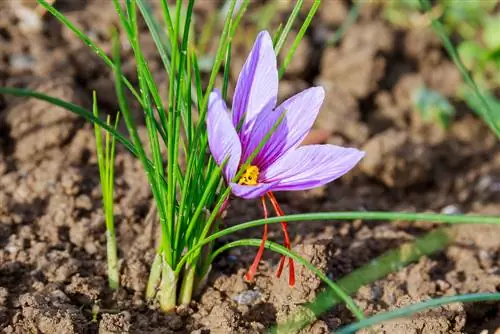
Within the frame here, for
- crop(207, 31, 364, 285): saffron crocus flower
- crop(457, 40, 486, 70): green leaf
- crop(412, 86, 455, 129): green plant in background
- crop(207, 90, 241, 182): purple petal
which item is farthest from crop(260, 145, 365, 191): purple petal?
crop(457, 40, 486, 70): green leaf

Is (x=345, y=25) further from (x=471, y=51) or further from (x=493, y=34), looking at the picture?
(x=493, y=34)

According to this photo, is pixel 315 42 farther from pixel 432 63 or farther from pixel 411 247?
pixel 411 247

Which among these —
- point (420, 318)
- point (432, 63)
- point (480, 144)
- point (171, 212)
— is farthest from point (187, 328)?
point (432, 63)

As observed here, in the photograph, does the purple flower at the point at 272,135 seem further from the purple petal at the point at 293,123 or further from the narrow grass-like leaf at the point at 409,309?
the narrow grass-like leaf at the point at 409,309

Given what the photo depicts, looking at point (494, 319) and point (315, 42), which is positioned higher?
point (315, 42)

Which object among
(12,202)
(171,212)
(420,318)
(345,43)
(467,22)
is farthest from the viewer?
(467,22)

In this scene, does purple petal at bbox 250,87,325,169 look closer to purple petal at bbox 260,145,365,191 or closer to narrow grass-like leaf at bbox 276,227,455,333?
purple petal at bbox 260,145,365,191

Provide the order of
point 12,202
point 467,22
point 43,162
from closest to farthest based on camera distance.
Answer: point 12,202 → point 43,162 → point 467,22
